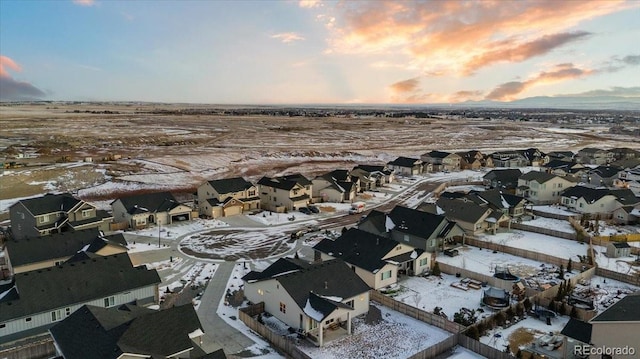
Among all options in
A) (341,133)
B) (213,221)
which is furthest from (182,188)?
(341,133)

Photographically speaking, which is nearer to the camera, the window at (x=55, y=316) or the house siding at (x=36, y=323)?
the house siding at (x=36, y=323)

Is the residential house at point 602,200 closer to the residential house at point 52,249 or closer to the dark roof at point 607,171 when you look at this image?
the dark roof at point 607,171

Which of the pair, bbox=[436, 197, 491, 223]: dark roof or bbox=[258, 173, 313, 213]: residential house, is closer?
bbox=[436, 197, 491, 223]: dark roof

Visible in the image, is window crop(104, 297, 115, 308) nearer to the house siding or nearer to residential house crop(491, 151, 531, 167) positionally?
the house siding

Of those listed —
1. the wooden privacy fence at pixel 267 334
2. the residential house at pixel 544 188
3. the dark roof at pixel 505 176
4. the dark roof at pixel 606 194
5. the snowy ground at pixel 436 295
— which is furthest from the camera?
the dark roof at pixel 505 176

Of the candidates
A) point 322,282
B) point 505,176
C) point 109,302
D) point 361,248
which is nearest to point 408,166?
point 505,176

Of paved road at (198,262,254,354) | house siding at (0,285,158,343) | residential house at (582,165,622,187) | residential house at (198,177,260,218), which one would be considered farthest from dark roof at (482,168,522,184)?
house siding at (0,285,158,343)

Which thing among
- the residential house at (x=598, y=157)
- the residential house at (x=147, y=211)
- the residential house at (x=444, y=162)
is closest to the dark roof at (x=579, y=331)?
the residential house at (x=147, y=211)
